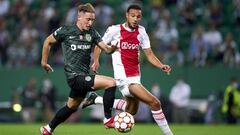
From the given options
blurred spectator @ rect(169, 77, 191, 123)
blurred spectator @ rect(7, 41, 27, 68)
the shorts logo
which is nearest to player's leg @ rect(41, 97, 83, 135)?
the shorts logo

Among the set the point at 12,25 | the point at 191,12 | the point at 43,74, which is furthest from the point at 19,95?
the point at 191,12

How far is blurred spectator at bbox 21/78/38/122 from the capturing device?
1110 inches

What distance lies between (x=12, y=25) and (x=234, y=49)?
852 cm

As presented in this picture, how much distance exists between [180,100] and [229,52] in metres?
2.36

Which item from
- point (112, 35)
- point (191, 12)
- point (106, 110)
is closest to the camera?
point (106, 110)

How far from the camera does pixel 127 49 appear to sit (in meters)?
14.8

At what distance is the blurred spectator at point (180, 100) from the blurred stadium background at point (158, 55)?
0.58 ft

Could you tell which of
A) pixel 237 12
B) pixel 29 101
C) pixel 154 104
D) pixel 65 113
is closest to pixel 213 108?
pixel 237 12

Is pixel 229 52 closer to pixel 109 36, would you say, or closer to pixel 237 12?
pixel 237 12

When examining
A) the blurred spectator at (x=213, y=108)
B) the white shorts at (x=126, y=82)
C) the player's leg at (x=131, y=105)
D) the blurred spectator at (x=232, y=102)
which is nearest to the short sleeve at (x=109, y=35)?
the white shorts at (x=126, y=82)

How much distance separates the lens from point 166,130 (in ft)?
47.1

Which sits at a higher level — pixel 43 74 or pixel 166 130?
pixel 166 130

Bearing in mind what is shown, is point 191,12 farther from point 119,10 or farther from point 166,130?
point 166,130

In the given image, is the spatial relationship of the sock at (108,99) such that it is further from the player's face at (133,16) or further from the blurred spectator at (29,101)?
the blurred spectator at (29,101)
